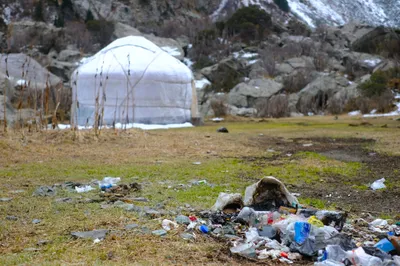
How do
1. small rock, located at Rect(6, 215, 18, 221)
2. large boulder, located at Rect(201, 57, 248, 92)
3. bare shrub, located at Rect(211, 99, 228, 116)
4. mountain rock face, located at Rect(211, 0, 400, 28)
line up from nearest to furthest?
small rock, located at Rect(6, 215, 18, 221) → bare shrub, located at Rect(211, 99, 228, 116) → large boulder, located at Rect(201, 57, 248, 92) → mountain rock face, located at Rect(211, 0, 400, 28)

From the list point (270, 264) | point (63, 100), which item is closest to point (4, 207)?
point (270, 264)

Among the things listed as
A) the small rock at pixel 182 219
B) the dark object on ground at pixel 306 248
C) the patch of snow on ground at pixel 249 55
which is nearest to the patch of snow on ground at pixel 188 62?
the patch of snow on ground at pixel 249 55

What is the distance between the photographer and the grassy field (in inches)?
118

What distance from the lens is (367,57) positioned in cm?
3531

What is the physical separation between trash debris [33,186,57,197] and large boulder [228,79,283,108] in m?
20.9

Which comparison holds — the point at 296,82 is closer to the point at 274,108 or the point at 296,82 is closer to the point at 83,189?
the point at 274,108

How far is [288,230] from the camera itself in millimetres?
3150

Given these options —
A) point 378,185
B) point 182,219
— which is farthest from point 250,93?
point 182,219

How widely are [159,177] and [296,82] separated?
25.0 meters

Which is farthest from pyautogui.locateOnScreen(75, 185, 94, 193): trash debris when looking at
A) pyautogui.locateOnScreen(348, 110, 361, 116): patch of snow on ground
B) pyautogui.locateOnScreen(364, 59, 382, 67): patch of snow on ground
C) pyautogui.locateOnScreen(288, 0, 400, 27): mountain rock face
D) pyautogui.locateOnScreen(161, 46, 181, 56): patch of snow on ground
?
pyautogui.locateOnScreen(288, 0, 400, 27): mountain rock face

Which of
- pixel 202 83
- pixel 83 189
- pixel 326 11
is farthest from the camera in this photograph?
pixel 326 11

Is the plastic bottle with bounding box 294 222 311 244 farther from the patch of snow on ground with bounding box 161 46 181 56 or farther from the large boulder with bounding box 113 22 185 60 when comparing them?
the patch of snow on ground with bounding box 161 46 181 56

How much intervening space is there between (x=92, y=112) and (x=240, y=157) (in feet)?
30.6

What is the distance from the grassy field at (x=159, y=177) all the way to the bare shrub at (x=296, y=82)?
17376mm
